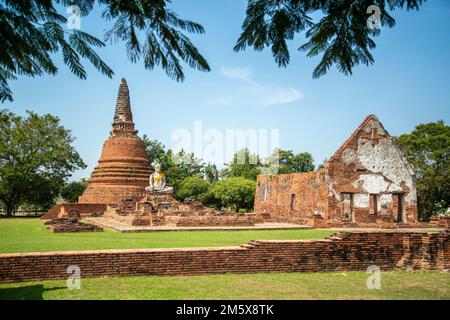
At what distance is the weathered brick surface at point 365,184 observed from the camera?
886 inches

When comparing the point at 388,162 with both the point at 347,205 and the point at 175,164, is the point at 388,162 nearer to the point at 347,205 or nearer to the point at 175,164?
the point at 347,205

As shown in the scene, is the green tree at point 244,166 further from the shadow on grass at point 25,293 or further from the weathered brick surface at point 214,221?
the shadow on grass at point 25,293

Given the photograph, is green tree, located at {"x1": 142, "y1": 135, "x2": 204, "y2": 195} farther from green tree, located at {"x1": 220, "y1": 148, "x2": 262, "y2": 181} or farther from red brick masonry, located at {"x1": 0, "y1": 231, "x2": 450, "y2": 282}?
red brick masonry, located at {"x1": 0, "y1": 231, "x2": 450, "y2": 282}

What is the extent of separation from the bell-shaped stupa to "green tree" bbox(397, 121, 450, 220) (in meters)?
18.1

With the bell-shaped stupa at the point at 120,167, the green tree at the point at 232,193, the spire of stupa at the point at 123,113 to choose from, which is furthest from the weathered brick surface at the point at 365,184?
the spire of stupa at the point at 123,113

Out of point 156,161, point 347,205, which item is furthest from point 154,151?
point 347,205

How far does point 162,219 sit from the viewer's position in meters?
19.0

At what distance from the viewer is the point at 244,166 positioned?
156 feet

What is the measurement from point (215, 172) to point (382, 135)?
2848cm

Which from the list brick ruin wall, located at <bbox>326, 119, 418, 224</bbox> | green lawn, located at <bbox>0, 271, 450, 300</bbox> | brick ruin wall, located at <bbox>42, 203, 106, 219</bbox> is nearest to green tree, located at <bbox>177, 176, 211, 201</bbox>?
brick ruin wall, located at <bbox>42, 203, 106, 219</bbox>

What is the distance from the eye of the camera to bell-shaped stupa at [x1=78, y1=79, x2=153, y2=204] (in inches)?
1246

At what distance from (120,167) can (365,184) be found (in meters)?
17.7

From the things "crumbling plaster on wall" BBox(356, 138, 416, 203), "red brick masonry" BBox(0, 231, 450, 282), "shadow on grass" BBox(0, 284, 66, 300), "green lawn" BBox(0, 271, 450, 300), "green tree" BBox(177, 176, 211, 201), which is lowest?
"shadow on grass" BBox(0, 284, 66, 300)
